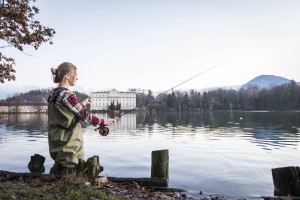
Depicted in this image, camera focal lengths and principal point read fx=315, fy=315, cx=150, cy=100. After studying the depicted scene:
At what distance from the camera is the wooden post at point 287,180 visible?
30.5 ft

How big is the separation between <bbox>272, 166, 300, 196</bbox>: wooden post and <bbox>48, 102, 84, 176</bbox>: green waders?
6.58 meters

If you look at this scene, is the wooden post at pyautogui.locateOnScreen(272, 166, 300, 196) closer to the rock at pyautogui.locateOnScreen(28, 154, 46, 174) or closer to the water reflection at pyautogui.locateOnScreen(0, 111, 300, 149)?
the water reflection at pyautogui.locateOnScreen(0, 111, 300, 149)

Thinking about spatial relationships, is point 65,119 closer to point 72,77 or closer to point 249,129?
point 72,77

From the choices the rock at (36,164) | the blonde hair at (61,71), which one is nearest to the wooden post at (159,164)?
the blonde hair at (61,71)

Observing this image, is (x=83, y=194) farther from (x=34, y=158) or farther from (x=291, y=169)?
(x=34, y=158)

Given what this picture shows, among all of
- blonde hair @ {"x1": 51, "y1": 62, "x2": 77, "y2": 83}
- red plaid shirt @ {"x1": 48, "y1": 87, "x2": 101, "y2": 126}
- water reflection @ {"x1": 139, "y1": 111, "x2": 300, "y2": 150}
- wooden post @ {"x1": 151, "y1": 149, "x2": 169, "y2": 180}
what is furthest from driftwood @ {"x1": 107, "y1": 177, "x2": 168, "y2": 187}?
water reflection @ {"x1": 139, "y1": 111, "x2": 300, "y2": 150}

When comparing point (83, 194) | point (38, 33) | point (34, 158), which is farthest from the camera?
point (34, 158)

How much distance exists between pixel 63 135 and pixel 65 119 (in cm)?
30

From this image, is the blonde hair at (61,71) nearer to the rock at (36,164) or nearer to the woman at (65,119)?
the woman at (65,119)

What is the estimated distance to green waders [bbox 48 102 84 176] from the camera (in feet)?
18.8

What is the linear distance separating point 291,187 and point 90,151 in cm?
1699

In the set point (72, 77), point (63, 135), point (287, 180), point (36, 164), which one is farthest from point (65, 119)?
point (36, 164)

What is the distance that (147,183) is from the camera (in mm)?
8930

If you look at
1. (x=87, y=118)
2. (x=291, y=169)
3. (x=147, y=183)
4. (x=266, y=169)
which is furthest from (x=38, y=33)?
(x=266, y=169)
